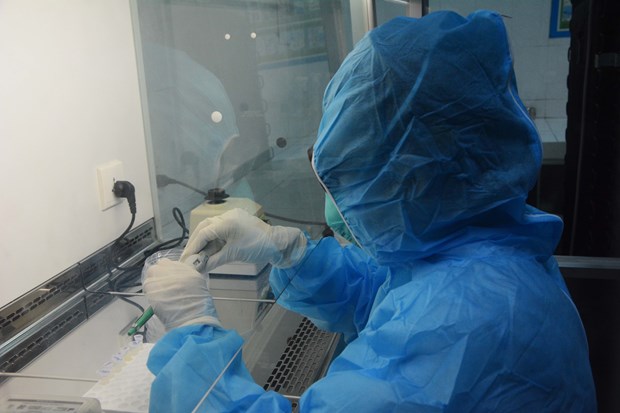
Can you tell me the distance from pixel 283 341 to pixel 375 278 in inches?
9.3

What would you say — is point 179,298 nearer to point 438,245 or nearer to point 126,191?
point 438,245

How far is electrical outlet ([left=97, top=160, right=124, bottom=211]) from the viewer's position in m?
1.26

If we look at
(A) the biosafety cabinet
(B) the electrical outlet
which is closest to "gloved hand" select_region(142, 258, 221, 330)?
(A) the biosafety cabinet

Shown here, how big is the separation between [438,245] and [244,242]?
359 mm

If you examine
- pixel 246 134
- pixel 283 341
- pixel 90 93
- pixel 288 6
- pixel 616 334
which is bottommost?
pixel 616 334

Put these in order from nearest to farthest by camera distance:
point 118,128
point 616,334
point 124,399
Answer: point 124,399 < point 118,128 < point 616,334

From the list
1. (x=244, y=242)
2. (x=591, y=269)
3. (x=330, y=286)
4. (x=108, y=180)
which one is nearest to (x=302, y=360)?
(x=330, y=286)

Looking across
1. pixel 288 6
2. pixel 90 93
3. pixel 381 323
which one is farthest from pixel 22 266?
pixel 288 6

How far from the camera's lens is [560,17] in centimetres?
290

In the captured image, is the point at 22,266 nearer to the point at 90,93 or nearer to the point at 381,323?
the point at 90,93

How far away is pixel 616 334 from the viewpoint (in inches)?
59.3

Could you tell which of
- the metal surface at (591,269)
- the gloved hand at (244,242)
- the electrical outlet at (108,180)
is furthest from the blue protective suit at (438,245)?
the electrical outlet at (108,180)

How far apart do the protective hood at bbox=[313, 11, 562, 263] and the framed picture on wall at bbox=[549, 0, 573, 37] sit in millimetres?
2395

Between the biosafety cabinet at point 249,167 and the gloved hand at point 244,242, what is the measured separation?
0.05 meters
